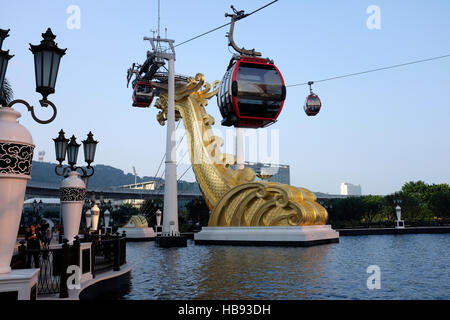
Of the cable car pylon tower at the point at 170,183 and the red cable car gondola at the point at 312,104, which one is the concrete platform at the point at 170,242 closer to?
the cable car pylon tower at the point at 170,183

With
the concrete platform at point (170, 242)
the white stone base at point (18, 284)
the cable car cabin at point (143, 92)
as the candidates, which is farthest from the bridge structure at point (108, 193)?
the white stone base at point (18, 284)

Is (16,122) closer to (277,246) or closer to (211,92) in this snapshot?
(277,246)

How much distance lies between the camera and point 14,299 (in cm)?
509

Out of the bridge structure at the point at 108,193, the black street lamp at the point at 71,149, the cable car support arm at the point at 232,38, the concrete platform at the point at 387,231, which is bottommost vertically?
the concrete platform at the point at 387,231

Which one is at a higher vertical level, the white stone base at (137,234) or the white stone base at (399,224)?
the white stone base at (399,224)

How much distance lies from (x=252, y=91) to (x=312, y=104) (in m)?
10.7

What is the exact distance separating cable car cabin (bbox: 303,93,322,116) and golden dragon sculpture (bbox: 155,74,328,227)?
6983 mm

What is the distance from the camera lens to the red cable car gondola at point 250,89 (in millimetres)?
14183

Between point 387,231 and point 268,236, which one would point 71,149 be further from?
point 387,231

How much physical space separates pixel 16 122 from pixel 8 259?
173 centimetres

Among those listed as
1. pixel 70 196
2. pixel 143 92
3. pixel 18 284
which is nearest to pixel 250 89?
pixel 70 196

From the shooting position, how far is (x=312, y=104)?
24203 millimetres

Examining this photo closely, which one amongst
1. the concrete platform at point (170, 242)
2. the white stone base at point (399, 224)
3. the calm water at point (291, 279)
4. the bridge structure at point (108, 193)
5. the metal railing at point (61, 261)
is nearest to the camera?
the metal railing at point (61, 261)

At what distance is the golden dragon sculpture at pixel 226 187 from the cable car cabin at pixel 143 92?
4.26 feet
